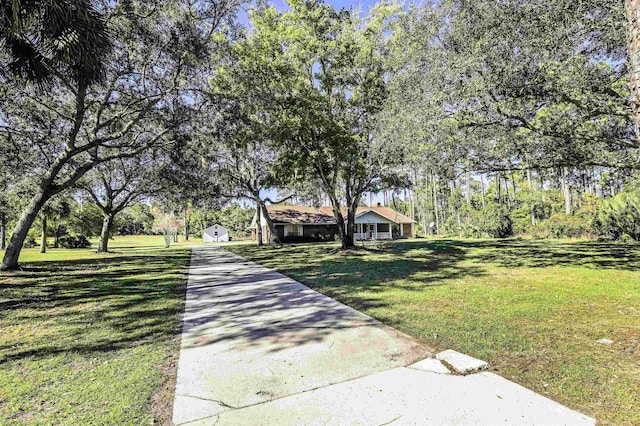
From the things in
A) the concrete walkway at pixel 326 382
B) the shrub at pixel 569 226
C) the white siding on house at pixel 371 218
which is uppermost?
the white siding on house at pixel 371 218

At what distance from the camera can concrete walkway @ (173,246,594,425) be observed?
8.03ft

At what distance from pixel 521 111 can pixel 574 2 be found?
2414 millimetres

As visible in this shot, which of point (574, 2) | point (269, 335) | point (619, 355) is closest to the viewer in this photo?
point (619, 355)

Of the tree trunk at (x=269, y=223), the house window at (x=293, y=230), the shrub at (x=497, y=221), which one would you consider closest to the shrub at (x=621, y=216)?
the shrub at (x=497, y=221)

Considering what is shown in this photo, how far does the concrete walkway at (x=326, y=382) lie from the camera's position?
8.03ft

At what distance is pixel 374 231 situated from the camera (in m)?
Answer: 37.4

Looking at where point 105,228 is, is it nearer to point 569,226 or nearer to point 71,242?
point 71,242

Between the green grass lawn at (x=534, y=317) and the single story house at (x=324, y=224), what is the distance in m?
24.0

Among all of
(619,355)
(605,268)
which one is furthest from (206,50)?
(605,268)

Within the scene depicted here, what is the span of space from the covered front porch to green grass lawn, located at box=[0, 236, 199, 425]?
3050 cm

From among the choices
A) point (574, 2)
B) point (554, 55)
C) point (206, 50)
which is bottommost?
point (554, 55)

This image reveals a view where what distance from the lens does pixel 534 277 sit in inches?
331

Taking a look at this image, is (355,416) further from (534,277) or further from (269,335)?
(534,277)

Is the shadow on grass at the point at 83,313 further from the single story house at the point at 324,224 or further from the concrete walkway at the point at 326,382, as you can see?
the single story house at the point at 324,224
